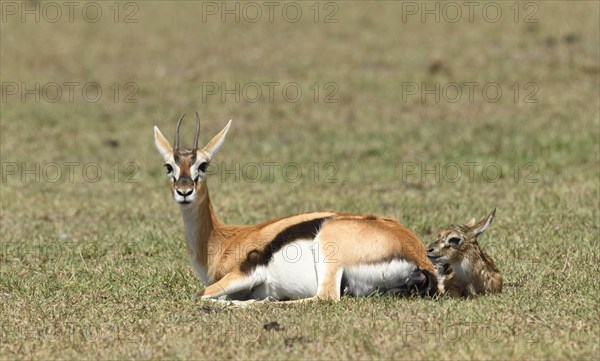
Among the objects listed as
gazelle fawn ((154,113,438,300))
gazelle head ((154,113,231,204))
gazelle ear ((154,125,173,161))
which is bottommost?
gazelle fawn ((154,113,438,300))

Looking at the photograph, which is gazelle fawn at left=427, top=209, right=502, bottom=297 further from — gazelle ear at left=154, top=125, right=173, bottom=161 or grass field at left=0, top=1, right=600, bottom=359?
gazelle ear at left=154, top=125, right=173, bottom=161

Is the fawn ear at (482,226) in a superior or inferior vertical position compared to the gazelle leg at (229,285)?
superior

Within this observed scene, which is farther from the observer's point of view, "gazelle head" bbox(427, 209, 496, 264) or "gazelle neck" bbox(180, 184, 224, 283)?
"gazelle neck" bbox(180, 184, 224, 283)

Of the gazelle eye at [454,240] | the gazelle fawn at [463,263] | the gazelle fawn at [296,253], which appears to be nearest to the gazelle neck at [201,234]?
the gazelle fawn at [296,253]

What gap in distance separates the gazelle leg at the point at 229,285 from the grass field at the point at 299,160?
0.52ft

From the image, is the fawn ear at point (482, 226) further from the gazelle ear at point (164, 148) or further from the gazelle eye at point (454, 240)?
the gazelle ear at point (164, 148)

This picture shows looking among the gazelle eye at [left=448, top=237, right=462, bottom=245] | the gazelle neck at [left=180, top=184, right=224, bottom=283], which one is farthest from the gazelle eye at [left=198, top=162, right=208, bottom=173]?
the gazelle eye at [left=448, top=237, right=462, bottom=245]

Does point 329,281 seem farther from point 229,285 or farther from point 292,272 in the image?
point 229,285

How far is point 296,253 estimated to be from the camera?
853 centimetres

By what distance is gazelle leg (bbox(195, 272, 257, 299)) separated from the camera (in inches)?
337

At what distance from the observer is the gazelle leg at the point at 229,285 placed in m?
8.56

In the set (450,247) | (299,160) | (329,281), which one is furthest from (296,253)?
(299,160)

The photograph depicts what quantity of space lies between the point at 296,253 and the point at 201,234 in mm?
1018

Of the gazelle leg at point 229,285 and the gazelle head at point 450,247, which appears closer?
the gazelle head at point 450,247
